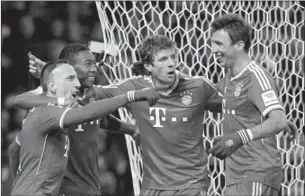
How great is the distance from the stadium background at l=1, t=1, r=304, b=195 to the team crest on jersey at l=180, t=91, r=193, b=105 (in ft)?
7.13

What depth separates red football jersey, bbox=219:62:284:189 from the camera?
2596 millimetres

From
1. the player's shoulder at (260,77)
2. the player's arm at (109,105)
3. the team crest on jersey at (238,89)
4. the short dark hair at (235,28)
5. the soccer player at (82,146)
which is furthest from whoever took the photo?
the soccer player at (82,146)

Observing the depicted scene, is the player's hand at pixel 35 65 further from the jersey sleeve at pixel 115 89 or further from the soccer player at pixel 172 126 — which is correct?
the soccer player at pixel 172 126

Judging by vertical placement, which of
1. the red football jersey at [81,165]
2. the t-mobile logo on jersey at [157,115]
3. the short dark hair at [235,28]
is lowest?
the red football jersey at [81,165]

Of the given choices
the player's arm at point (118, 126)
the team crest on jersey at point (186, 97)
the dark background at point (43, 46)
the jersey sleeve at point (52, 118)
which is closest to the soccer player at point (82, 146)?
the player's arm at point (118, 126)

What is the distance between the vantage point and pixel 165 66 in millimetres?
2904

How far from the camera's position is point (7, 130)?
16.2 ft

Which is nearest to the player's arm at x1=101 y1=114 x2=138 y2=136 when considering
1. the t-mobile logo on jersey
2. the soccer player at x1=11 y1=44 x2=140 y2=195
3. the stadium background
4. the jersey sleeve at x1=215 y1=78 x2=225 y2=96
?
the soccer player at x1=11 y1=44 x2=140 y2=195

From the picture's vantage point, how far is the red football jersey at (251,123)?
102 inches

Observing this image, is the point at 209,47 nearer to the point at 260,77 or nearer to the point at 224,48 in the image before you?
the point at 224,48

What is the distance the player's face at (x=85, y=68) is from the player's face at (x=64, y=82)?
32cm

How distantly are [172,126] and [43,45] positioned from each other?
236 centimetres

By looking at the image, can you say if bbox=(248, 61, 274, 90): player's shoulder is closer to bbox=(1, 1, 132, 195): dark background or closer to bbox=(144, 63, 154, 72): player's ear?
bbox=(144, 63, 154, 72): player's ear

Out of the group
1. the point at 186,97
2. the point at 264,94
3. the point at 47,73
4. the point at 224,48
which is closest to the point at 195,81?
the point at 186,97
